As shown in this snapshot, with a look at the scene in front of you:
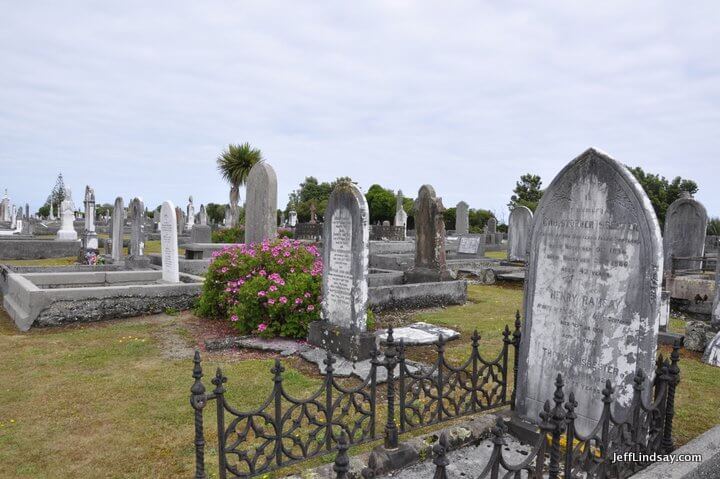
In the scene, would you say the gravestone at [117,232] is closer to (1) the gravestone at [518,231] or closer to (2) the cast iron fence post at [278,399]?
(1) the gravestone at [518,231]

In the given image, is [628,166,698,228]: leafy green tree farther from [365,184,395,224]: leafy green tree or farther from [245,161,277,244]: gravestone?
[245,161,277,244]: gravestone

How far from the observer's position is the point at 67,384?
18.6 ft

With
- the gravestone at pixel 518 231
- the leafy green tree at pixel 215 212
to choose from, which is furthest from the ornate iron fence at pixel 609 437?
the leafy green tree at pixel 215 212

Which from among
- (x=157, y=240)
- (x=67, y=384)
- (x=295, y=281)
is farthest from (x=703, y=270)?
(x=157, y=240)

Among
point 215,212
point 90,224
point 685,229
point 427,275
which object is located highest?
point 215,212

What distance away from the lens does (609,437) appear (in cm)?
333

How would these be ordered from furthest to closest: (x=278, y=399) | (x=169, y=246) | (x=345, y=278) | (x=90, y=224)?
1. (x=90, y=224)
2. (x=169, y=246)
3. (x=345, y=278)
4. (x=278, y=399)

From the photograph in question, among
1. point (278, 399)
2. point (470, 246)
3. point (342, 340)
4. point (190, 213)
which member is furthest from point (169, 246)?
point (190, 213)

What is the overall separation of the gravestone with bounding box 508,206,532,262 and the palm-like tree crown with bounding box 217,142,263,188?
16657mm

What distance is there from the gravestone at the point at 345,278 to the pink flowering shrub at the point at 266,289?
503 millimetres

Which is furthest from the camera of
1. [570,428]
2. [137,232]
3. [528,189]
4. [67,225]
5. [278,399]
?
[528,189]

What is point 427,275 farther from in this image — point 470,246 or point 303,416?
point 470,246

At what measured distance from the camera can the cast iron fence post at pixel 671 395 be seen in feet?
12.0

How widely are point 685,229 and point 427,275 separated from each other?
7275 millimetres
